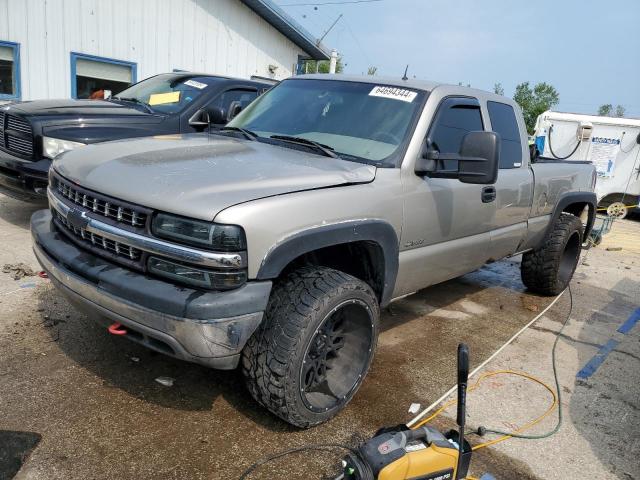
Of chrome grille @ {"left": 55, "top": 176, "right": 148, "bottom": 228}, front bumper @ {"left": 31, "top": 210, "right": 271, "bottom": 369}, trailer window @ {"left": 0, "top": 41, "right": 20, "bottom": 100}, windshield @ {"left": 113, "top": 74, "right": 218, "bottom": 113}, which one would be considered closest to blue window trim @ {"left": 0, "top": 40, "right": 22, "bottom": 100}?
trailer window @ {"left": 0, "top": 41, "right": 20, "bottom": 100}

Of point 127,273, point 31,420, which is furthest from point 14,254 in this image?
point 127,273

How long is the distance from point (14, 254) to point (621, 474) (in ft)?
16.5

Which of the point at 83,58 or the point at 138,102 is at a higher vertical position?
the point at 83,58

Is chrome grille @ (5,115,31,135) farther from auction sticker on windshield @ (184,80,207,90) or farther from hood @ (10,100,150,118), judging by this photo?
auction sticker on windshield @ (184,80,207,90)

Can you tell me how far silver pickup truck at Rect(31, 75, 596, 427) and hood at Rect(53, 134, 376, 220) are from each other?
0.01 meters

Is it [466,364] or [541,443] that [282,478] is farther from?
[541,443]

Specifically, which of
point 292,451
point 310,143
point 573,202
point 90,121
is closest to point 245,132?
point 310,143

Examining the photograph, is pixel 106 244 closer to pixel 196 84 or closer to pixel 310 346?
pixel 310 346

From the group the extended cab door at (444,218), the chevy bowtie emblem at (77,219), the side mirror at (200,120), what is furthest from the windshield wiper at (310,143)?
the chevy bowtie emblem at (77,219)

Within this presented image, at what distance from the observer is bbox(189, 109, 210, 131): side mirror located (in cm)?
438

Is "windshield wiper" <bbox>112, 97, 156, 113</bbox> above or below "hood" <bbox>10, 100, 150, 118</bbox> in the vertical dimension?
above

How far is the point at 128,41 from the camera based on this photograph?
1132 cm

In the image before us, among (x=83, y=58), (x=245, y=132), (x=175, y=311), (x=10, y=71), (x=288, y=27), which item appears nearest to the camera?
(x=175, y=311)

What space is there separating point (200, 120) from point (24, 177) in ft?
6.43
